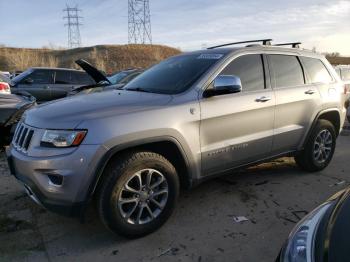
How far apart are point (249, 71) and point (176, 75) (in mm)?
871

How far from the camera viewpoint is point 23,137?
11.4ft

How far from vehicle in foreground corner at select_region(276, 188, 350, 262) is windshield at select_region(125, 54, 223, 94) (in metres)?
2.06

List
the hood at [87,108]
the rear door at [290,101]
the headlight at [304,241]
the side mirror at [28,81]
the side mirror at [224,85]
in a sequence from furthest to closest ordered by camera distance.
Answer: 1. the side mirror at [28,81]
2. the rear door at [290,101]
3. the side mirror at [224,85]
4. the hood at [87,108]
5. the headlight at [304,241]

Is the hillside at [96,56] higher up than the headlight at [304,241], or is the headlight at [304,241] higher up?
the hillside at [96,56]

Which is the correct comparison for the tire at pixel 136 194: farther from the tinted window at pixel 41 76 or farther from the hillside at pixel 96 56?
the hillside at pixel 96 56

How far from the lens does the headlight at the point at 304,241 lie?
1804mm

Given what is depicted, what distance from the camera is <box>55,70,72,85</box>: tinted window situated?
12.1m

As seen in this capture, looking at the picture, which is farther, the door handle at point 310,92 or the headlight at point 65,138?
the door handle at point 310,92

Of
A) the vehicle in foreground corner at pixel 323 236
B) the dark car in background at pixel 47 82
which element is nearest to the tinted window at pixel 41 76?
the dark car in background at pixel 47 82

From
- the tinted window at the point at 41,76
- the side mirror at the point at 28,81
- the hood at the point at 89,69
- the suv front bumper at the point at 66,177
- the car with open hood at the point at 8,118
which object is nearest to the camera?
the suv front bumper at the point at 66,177

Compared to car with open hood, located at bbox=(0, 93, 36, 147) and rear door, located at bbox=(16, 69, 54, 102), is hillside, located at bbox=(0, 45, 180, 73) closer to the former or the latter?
rear door, located at bbox=(16, 69, 54, 102)

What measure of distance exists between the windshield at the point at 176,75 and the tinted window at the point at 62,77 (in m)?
Result: 8.11

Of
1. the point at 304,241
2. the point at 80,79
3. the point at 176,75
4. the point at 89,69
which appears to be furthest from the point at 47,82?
the point at 304,241

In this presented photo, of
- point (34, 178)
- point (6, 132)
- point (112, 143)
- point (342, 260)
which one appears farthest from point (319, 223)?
point (6, 132)
